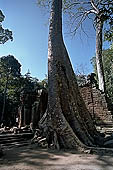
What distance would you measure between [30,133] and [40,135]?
155cm

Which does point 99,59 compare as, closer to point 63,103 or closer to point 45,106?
point 45,106

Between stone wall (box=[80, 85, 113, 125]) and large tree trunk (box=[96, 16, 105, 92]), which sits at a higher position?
large tree trunk (box=[96, 16, 105, 92])

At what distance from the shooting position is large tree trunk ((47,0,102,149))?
185 inches

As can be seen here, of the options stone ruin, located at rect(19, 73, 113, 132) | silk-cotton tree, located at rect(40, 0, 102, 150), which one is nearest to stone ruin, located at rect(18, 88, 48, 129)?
stone ruin, located at rect(19, 73, 113, 132)

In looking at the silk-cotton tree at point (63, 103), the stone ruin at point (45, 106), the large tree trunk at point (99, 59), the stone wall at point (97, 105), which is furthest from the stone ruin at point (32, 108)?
the large tree trunk at point (99, 59)

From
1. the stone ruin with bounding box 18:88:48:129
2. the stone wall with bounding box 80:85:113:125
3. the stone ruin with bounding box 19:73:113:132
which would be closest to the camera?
the stone ruin with bounding box 18:88:48:129

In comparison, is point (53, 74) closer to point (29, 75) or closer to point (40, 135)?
point (40, 135)

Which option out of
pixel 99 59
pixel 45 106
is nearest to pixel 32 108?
pixel 45 106

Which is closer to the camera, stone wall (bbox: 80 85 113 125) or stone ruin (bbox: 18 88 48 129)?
stone ruin (bbox: 18 88 48 129)

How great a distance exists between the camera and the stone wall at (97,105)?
8125 mm

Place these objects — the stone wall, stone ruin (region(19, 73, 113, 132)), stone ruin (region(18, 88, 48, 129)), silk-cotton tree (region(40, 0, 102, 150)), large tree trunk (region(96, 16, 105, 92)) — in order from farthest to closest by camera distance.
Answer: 1. large tree trunk (region(96, 16, 105, 92))
2. the stone wall
3. stone ruin (region(19, 73, 113, 132))
4. stone ruin (region(18, 88, 48, 129))
5. silk-cotton tree (region(40, 0, 102, 150))

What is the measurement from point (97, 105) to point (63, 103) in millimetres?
3838

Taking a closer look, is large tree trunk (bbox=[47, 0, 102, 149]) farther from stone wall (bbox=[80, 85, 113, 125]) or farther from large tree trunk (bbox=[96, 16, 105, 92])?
large tree trunk (bbox=[96, 16, 105, 92])

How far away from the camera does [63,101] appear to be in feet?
17.8
